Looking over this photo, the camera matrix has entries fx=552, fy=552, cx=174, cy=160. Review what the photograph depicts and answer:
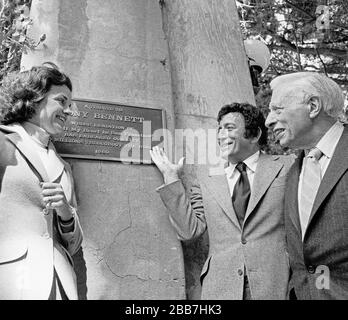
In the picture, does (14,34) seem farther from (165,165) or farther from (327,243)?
(327,243)

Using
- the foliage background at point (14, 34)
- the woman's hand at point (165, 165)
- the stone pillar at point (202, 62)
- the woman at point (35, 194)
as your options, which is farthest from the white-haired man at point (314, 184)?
the foliage background at point (14, 34)

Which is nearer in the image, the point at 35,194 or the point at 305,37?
the point at 35,194

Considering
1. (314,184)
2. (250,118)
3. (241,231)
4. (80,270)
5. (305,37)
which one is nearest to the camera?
(314,184)

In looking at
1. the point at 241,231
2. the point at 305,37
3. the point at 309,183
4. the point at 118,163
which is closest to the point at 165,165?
the point at 118,163

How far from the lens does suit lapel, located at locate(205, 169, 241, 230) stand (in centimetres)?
382

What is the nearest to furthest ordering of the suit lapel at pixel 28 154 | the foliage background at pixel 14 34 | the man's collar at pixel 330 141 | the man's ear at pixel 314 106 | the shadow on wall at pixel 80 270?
the suit lapel at pixel 28 154
the man's collar at pixel 330 141
the man's ear at pixel 314 106
the shadow on wall at pixel 80 270
the foliage background at pixel 14 34

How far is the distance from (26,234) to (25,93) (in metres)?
0.95

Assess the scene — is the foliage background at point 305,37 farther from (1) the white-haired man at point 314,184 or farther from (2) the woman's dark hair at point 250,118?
(1) the white-haired man at point 314,184

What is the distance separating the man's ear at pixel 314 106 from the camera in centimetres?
361

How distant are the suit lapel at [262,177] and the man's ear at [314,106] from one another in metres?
0.49

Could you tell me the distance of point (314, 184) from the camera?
3389 mm

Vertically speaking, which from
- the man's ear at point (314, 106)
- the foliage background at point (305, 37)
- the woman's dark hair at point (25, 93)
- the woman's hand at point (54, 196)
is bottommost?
the woman's hand at point (54, 196)

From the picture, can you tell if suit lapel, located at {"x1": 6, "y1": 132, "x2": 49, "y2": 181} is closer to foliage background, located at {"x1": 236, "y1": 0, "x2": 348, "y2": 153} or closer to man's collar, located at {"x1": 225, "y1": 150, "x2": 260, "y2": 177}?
man's collar, located at {"x1": 225, "y1": 150, "x2": 260, "y2": 177}
